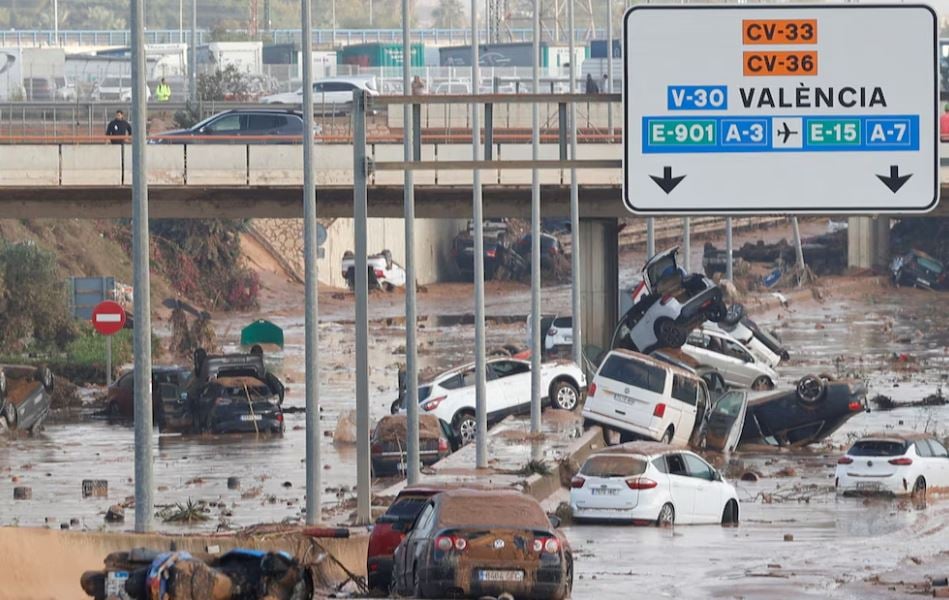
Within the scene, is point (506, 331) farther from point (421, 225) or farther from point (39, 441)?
point (39, 441)

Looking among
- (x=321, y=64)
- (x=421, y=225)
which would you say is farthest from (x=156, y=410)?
(x=321, y=64)

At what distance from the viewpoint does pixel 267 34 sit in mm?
182375

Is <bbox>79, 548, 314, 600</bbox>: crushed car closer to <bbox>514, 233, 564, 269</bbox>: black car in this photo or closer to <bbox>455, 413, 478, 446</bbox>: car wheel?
<bbox>455, 413, 478, 446</bbox>: car wheel

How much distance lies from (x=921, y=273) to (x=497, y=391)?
51576mm

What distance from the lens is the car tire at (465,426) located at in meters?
43.8

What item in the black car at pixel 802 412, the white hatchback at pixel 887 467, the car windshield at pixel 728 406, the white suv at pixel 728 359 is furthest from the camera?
the white suv at pixel 728 359

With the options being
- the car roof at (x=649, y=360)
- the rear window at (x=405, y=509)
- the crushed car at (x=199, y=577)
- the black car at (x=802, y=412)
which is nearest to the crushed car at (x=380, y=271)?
the black car at (x=802, y=412)

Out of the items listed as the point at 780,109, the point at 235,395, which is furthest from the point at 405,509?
the point at 235,395

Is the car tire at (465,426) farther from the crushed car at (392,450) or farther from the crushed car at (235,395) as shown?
the crushed car at (235,395)

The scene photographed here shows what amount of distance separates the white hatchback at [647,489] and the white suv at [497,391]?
38.2 feet

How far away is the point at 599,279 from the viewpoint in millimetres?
54062

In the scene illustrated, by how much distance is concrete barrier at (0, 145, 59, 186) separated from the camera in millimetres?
48375

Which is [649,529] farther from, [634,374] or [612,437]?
[612,437]

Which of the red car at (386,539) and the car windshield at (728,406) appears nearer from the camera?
the red car at (386,539)
